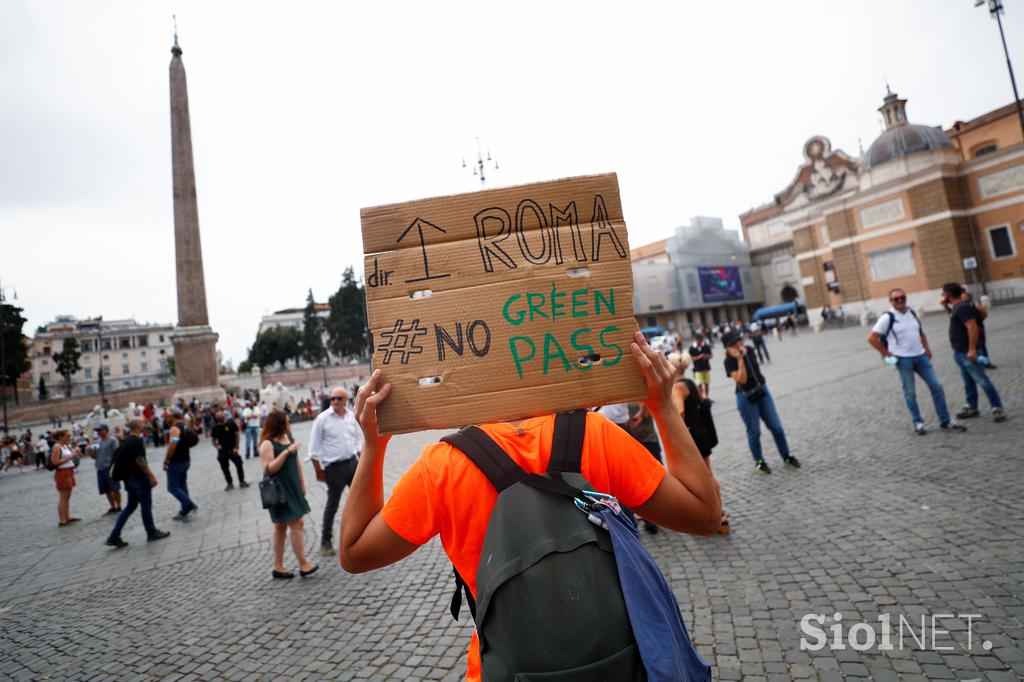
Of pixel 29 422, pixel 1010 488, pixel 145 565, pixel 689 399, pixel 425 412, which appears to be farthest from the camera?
pixel 29 422

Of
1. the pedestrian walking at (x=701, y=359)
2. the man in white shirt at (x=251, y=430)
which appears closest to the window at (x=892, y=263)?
the pedestrian walking at (x=701, y=359)

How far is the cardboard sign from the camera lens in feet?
5.15

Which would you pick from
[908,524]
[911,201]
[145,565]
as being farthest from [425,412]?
[911,201]

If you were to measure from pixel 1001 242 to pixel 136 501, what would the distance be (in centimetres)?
4755

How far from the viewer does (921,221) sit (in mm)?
36219

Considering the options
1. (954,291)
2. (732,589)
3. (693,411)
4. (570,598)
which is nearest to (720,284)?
(954,291)

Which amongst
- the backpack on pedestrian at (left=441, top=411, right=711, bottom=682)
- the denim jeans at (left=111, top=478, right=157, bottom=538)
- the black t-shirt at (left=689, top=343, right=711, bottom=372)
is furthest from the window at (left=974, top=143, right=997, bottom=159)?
the denim jeans at (left=111, top=478, right=157, bottom=538)

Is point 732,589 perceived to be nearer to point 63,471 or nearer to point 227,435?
point 227,435

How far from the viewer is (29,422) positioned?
166 ft

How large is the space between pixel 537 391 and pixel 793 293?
73.9 m

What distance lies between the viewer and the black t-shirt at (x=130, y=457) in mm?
7504

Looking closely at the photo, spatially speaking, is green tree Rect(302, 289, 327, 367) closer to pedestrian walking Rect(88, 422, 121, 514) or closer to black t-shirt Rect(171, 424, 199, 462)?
pedestrian walking Rect(88, 422, 121, 514)

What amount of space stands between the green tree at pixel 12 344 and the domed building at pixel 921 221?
56022 millimetres

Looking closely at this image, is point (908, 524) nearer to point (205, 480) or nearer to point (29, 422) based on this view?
point (205, 480)
